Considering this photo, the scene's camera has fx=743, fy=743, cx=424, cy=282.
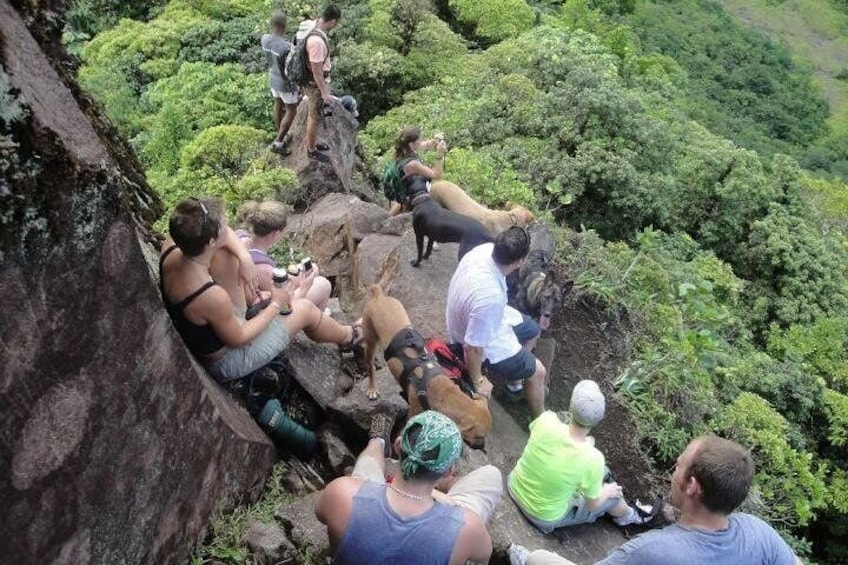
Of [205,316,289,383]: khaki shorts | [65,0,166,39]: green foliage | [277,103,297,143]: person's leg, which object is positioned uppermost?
[205,316,289,383]: khaki shorts

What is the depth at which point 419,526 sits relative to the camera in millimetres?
3775

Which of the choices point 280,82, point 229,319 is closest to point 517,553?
point 229,319

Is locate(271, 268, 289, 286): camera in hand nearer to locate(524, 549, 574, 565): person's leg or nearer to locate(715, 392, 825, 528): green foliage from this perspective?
locate(524, 549, 574, 565): person's leg

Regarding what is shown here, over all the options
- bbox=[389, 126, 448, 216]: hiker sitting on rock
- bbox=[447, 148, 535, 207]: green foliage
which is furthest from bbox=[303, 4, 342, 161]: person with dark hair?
bbox=[447, 148, 535, 207]: green foliage

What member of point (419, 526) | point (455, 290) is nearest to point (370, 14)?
point (455, 290)

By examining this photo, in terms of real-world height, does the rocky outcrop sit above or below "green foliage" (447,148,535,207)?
above

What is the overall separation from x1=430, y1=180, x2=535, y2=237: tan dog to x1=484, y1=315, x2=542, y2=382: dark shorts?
63.3 inches

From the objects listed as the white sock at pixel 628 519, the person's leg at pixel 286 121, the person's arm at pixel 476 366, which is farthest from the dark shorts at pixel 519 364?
the person's leg at pixel 286 121

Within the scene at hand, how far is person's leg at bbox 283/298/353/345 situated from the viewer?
19.3ft

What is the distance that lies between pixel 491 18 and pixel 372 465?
22.2m

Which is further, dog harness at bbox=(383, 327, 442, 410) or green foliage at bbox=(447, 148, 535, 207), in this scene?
green foliage at bbox=(447, 148, 535, 207)

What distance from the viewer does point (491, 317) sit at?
20.0 ft

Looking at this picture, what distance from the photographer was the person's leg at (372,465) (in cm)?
452

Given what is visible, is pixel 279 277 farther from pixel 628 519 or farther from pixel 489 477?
pixel 628 519
